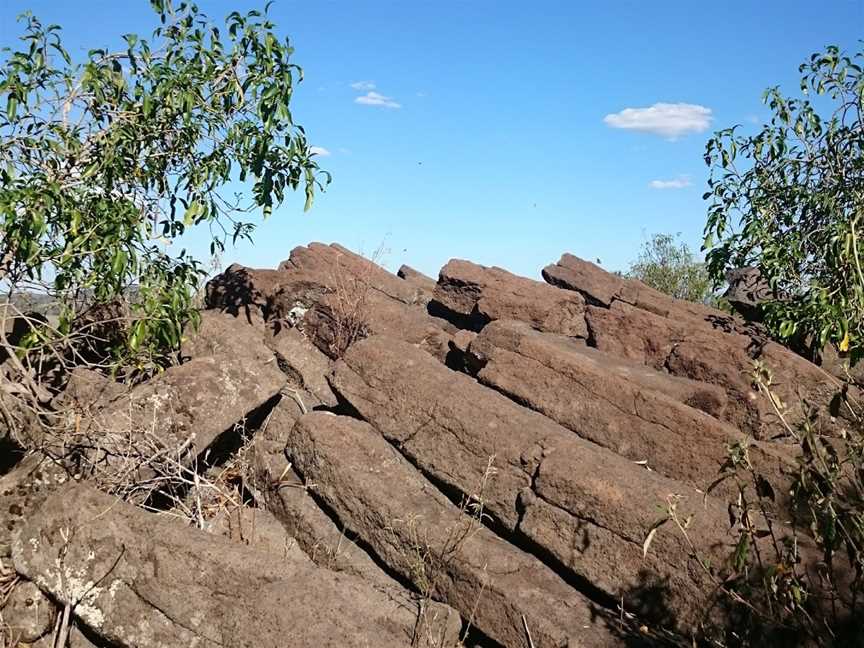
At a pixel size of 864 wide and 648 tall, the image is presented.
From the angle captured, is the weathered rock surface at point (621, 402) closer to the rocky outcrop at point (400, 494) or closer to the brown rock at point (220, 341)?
the rocky outcrop at point (400, 494)

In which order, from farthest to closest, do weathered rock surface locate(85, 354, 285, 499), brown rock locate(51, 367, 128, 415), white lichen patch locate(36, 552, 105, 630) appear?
1. brown rock locate(51, 367, 128, 415)
2. weathered rock surface locate(85, 354, 285, 499)
3. white lichen patch locate(36, 552, 105, 630)

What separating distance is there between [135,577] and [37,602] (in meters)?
0.73

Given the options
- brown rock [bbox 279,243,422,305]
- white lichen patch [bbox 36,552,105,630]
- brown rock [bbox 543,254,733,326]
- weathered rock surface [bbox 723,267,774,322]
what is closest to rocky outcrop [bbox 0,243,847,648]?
white lichen patch [bbox 36,552,105,630]

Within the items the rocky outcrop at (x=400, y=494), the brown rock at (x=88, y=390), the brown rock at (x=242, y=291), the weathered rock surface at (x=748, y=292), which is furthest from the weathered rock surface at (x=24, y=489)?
the weathered rock surface at (x=748, y=292)

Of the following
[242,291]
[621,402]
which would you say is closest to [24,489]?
[621,402]

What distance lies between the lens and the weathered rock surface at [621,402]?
21.1ft

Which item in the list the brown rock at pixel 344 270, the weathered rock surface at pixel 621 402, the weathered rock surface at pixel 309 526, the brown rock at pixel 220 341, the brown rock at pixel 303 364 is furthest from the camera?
the brown rock at pixel 344 270

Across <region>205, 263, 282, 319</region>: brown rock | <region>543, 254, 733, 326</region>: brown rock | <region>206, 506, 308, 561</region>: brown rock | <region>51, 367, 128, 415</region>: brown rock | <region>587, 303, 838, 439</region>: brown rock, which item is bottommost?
<region>206, 506, 308, 561</region>: brown rock

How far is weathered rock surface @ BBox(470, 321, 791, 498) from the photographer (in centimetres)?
643

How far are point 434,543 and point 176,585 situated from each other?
1.70 m

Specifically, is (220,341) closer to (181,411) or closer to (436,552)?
(181,411)

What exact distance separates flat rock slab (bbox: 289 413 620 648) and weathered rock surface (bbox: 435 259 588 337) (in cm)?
401

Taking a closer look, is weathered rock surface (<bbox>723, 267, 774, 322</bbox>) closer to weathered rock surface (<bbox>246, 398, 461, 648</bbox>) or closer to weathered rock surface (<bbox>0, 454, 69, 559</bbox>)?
weathered rock surface (<bbox>246, 398, 461, 648</bbox>)

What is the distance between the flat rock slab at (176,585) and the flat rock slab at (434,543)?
34.3 inches
